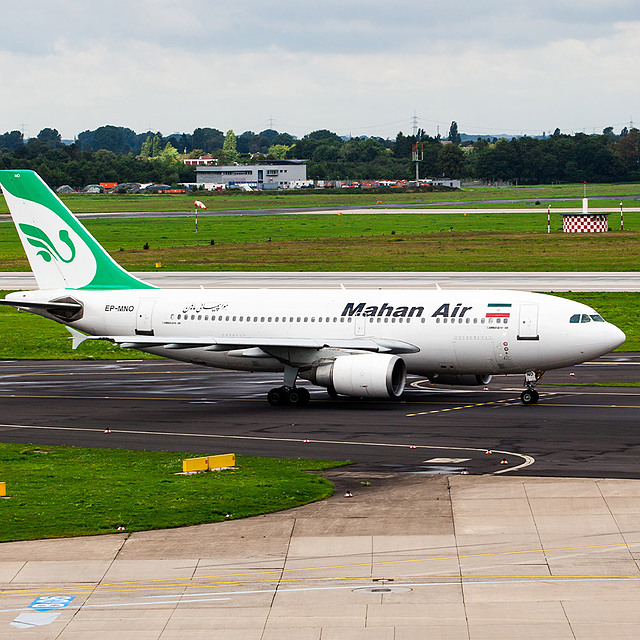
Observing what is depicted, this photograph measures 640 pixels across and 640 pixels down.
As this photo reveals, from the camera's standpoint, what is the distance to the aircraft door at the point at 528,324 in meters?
44.1

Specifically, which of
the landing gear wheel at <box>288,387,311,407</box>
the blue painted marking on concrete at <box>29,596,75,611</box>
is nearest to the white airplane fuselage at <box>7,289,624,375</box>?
the landing gear wheel at <box>288,387,311,407</box>

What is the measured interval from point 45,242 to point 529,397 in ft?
76.1

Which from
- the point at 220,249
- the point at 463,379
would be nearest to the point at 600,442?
the point at 463,379

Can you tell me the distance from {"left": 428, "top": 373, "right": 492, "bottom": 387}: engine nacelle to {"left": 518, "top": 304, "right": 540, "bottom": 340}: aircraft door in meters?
3.93

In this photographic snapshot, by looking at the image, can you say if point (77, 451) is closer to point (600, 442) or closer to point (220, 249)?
point (600, 442)

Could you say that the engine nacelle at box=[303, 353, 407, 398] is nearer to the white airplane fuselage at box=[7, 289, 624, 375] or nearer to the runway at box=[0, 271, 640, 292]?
the white airplane fuselage at box=[7, 289, 624, 375]

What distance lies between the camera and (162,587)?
71.8ft

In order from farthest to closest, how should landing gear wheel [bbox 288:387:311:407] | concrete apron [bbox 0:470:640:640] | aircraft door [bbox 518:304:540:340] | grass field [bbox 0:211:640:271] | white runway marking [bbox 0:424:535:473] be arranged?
grass field [bbox 0:211:640:271]
landing gear wheel [bbox 288:387:311:407]
aircraft door [bbox 518:304:540:340]
white runway marking [bbox 0:424:535:473]
concrete apron [bbox 0:470:640:640]

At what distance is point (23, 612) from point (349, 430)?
20783 millimetres

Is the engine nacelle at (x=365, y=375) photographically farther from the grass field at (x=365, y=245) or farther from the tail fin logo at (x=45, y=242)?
the grass field at (x=365, y=245)

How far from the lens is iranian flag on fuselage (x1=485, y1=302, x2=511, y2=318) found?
4469cm

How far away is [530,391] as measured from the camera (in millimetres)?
44938

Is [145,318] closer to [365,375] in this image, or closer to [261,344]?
[261,344]

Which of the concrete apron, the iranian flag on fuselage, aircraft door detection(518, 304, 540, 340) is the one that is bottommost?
the concrete apron
